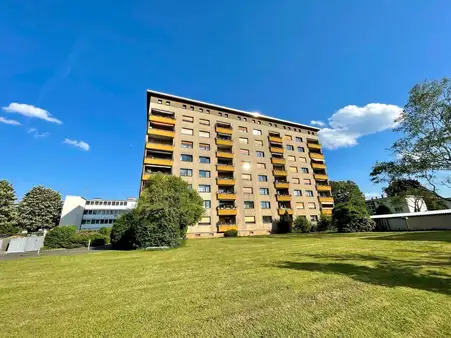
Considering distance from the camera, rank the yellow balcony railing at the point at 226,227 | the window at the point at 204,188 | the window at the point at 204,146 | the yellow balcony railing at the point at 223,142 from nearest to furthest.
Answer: the yellow balcony railing at the point at 226,227 → the window at the point at 204,188 → the window at the point at 204,146 → the yellow balcony railing at the point at 223,142

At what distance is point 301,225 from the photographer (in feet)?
121

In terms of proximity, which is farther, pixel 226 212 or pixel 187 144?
pixel 187 144

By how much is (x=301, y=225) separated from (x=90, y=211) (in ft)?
190

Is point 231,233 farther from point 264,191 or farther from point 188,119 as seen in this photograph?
point 188,119

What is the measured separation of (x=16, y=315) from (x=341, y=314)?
628 centimetres

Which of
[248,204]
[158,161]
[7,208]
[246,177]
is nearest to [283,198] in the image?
[248,204]

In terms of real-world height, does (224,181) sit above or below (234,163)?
below

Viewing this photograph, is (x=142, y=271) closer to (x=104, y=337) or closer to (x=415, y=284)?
(x=104, y=337)

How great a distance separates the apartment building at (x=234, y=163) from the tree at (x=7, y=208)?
28357 millimetres

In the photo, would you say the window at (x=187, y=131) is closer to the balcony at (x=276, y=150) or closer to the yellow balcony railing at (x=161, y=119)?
the yellow balcony railing at (x=161, y=119)

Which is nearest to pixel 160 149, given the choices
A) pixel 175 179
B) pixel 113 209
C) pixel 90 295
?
pixel 175 179

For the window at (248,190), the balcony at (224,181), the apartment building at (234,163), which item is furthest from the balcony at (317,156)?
the balcony at (224,181)

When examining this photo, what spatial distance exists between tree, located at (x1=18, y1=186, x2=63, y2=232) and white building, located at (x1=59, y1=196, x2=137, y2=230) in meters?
2.12

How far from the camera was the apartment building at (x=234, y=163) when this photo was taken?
34188 mm
